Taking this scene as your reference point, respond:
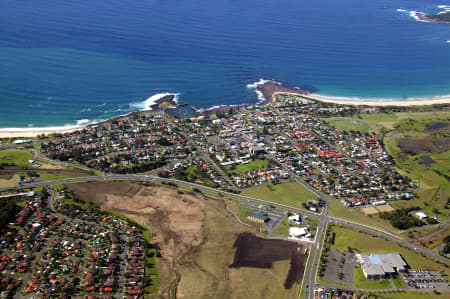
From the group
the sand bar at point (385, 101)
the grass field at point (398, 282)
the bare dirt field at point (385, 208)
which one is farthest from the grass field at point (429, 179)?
the sand bar at point (385, 101)

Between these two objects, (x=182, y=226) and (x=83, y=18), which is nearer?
(x=182, y=226)

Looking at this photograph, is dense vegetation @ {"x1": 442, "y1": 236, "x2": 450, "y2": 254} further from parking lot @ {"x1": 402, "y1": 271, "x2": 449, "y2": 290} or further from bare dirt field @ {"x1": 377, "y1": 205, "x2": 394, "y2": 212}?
bare dirt field @ {"x1": 377, "y1": 205, "x2": 394, "y2": 212}

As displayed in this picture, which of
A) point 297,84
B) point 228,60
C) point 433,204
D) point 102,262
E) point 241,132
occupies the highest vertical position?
point 228,60

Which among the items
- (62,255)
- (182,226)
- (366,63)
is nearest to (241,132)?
(182,226)

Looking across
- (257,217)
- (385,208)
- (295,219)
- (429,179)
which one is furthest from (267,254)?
(429,179)

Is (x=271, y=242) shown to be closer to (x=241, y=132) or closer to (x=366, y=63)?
(x=241, y=132)

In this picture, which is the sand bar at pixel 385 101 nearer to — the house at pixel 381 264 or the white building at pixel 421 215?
the white building at pixel 421 215

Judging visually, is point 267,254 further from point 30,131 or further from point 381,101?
point 381,101
